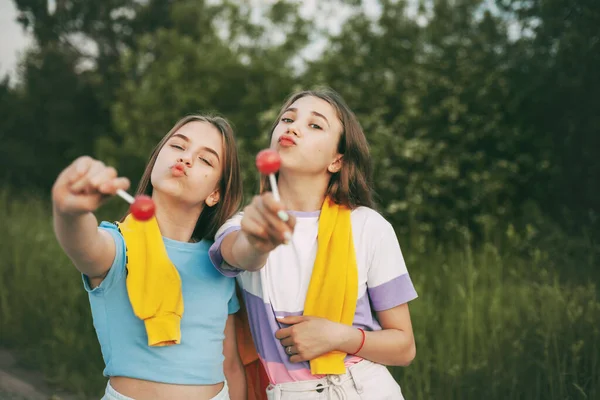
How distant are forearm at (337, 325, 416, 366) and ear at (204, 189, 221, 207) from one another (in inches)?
27.9

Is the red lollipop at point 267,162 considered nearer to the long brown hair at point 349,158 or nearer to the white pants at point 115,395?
the long brown hair at point 349,158

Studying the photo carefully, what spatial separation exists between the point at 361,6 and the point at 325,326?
8.47m

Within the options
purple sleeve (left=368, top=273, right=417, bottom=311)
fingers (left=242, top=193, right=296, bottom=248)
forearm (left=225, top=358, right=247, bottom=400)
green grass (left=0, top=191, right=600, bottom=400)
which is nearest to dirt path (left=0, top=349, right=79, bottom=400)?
green grass (left=0, top=191, right=600, bottom=400)

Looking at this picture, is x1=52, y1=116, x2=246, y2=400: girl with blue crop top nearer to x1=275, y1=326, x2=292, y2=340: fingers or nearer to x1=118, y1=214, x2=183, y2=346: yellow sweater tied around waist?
x1=118, y1=214, x2=183, y2=346: yellow sweater tied around waist

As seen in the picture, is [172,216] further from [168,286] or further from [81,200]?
[81,200]

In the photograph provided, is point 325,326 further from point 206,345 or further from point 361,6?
point 361,6

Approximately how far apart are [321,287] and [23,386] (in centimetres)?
295

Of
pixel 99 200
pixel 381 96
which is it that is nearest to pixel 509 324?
pixel 99 200

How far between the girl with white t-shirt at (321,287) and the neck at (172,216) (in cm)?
15

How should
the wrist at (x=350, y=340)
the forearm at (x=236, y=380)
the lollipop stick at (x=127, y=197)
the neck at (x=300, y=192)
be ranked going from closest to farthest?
the lollipop stick at (x=127, y=197) → the wrist at (x=350, y=340) → the neck at (x=300, y=192) → the forearm at (x=236, y=380)

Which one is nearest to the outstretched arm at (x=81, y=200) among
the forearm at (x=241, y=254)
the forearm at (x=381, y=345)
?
the forearm at (x=241, y=254)

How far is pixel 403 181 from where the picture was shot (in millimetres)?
8352

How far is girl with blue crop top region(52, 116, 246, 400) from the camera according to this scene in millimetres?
2172

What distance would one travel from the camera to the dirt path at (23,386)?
4305 mm
